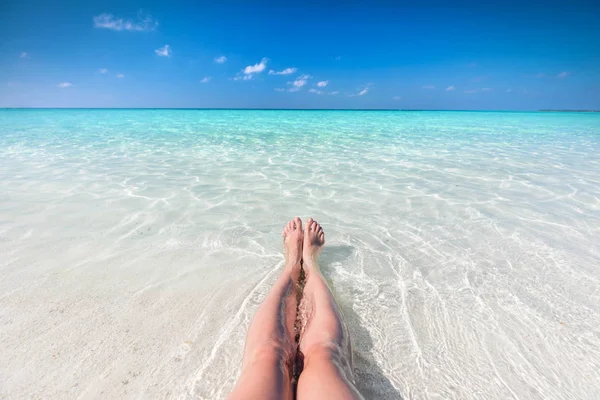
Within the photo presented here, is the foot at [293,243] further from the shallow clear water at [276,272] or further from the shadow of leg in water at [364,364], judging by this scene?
the shadow of leg in water at [364,364]

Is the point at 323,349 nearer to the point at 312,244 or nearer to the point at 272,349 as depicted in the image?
the point at 272,349

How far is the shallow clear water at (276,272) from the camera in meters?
1.46

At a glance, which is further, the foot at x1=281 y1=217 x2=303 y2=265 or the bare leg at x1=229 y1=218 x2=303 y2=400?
the foot at x1=281 y1=217 x2=303 y2=265

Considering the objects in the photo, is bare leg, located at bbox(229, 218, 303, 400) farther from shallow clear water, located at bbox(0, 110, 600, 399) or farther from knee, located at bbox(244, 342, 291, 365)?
shallow clear water, located at bbox(0, 110, 600, 399)

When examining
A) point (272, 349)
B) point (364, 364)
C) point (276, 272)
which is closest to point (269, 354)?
point (272, 349)

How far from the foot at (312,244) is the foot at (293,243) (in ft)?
0.16

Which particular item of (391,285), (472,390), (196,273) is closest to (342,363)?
(472,390)

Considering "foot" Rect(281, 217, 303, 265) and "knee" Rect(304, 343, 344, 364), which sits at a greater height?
"knee" Rect(304, 343, 344, 364)

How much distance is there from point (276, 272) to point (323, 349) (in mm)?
1068

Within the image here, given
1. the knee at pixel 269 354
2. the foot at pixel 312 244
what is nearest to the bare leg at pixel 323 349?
the knee at pixel 269 354

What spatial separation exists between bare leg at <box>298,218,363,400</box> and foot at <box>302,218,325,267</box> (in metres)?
0.22

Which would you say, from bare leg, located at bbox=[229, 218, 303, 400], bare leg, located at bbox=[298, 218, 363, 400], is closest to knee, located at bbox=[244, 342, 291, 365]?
bare leg, located at bbox=[229, 218, 303, 400]

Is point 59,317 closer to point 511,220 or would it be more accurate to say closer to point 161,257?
point 161,257

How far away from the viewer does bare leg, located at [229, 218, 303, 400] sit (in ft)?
3.56
